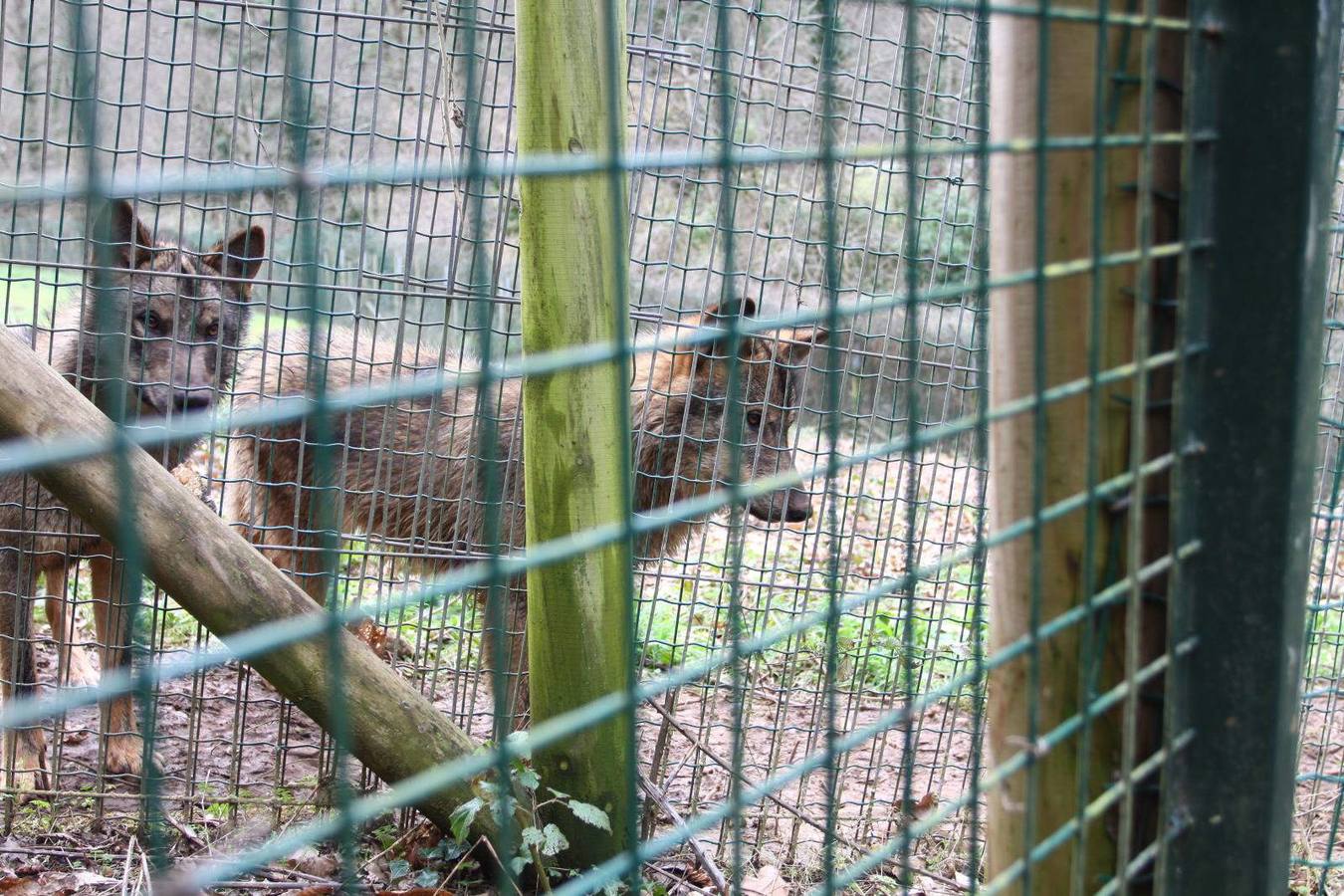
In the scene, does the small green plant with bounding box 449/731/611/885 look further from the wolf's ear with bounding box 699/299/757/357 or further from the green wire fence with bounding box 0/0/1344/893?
the wolf's ear with bounding box 699/299/757/357

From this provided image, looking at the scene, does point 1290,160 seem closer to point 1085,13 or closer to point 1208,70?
point 1208,70

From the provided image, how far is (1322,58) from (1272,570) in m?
0.95

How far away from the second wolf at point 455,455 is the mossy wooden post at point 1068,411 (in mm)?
2790

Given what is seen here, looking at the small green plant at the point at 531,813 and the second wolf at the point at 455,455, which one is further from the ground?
the second wolf at the point at 455,455

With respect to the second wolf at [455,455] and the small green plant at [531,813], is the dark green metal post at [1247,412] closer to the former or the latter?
the small green plant at [531,813]

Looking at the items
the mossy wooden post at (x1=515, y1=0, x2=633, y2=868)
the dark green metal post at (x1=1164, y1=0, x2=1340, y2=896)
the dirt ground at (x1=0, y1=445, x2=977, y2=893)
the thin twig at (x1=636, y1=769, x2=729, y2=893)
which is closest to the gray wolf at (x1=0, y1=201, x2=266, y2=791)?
the dirt ground at (x1=0, y1=445, x2=977, y2=893)

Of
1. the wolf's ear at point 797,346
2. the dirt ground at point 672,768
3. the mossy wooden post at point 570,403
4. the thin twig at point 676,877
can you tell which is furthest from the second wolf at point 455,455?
the mossy wooden post at point 570,403

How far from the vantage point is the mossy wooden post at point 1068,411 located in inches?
86.4

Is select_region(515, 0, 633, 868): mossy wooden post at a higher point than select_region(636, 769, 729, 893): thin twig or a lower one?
higher

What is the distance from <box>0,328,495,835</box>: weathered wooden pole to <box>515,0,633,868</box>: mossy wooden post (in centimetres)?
40

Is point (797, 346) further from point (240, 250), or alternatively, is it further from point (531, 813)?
point (531, 813)

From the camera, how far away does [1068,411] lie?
2.33 m

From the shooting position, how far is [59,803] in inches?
183

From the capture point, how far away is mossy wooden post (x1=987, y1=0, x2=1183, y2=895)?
220 centimetres
